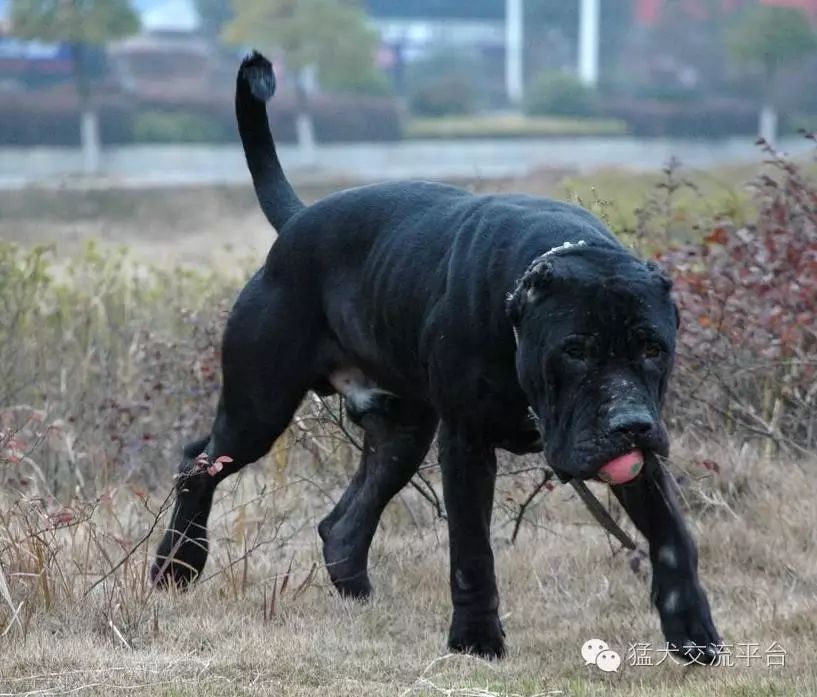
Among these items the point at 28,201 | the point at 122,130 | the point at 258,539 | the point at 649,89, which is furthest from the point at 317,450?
the point at 649,89

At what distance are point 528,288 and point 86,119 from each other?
128 ft

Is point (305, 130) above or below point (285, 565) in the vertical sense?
below

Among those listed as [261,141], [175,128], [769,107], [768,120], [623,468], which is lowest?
[768,120]

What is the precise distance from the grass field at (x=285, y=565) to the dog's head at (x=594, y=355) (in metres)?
0.81

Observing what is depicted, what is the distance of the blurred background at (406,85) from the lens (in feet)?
139

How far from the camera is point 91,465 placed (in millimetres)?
8516

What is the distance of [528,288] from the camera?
190 inches

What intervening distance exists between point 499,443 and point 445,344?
0.38 m

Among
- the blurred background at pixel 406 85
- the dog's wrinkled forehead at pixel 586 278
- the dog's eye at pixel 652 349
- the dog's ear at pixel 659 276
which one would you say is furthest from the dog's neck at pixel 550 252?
the blurred background at pixel 406 85

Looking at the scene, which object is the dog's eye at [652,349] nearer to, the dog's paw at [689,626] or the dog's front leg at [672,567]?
the dog's front leg at [672,567]

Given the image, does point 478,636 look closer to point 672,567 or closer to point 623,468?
point 672,567

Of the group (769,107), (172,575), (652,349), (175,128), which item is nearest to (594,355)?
(652,349)

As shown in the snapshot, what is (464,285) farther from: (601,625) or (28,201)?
(28,201)

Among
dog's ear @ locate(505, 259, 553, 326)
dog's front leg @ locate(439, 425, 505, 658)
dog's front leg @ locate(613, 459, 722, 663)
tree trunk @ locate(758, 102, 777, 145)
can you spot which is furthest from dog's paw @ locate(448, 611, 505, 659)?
tree trunk @ locate(758, 102, 777, 145)
